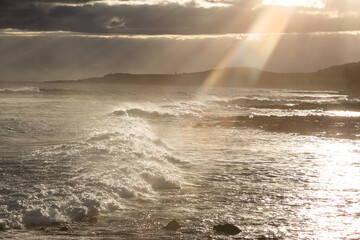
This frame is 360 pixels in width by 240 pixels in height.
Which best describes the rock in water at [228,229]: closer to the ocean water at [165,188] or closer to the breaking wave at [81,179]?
the ocean water at [165,188]

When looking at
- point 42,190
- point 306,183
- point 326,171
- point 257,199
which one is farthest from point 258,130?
point 42,190

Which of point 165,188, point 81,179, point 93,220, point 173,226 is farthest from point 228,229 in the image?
point 81,179

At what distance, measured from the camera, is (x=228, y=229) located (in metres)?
9.32

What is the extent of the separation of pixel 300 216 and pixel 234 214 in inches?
60.2

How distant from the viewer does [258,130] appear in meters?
32.2

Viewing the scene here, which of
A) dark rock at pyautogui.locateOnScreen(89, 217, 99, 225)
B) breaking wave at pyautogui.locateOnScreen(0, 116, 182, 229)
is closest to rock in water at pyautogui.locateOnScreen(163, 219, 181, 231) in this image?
dark rock at pyautogui.locateOnScreen(89, 217, 99, 225)

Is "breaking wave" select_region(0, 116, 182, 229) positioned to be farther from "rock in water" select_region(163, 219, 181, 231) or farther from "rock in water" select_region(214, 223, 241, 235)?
"rock in water" select_region(214, 223, 241, 235)

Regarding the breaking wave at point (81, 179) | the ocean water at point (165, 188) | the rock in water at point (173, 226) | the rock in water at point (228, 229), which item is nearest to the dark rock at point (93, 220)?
the ocean water at point (165, 188)

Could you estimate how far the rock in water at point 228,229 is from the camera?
366 inches

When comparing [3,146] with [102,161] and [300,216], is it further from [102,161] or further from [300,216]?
[300,216]

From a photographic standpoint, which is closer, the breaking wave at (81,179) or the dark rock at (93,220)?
the dark rock at (93,220)

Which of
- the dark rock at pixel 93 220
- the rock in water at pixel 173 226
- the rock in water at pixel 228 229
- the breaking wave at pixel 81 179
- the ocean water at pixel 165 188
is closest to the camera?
the rock in water at pixel 228 229

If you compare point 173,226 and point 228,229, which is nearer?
point 228,229

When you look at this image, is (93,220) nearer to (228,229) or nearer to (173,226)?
(173,226)
